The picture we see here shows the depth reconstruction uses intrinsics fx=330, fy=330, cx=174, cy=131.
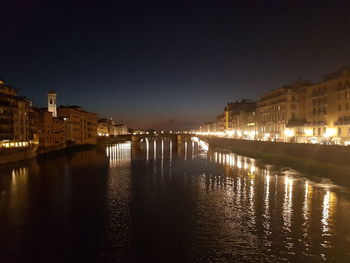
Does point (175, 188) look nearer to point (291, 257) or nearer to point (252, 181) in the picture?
point (252, 181)

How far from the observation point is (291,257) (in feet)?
63.1

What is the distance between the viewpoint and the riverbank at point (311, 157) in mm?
44438

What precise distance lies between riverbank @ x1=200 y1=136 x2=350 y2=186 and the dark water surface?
5.17m

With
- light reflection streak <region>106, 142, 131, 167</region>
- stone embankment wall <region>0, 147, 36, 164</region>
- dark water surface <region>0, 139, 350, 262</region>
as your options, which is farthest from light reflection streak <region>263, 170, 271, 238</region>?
stone embankment wall <region>0, 147, 36, 164</region>

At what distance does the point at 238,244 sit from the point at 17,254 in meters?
13.8

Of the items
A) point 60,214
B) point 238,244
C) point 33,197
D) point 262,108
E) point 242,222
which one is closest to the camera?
point 238,244

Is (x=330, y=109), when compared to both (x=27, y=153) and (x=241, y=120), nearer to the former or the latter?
(x=27, y=153)

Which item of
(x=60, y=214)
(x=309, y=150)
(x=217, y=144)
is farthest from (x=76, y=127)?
(x=60, y=214)

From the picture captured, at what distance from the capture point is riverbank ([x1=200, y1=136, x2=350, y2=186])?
4444 cm

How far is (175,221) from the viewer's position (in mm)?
26219

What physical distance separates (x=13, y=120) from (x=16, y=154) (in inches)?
377

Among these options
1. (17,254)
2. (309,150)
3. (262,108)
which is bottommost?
(17,254)

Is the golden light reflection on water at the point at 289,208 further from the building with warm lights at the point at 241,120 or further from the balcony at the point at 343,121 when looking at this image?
the building with warm lights at the point at 241,120

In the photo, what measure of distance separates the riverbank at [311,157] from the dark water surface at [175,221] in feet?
17.0
